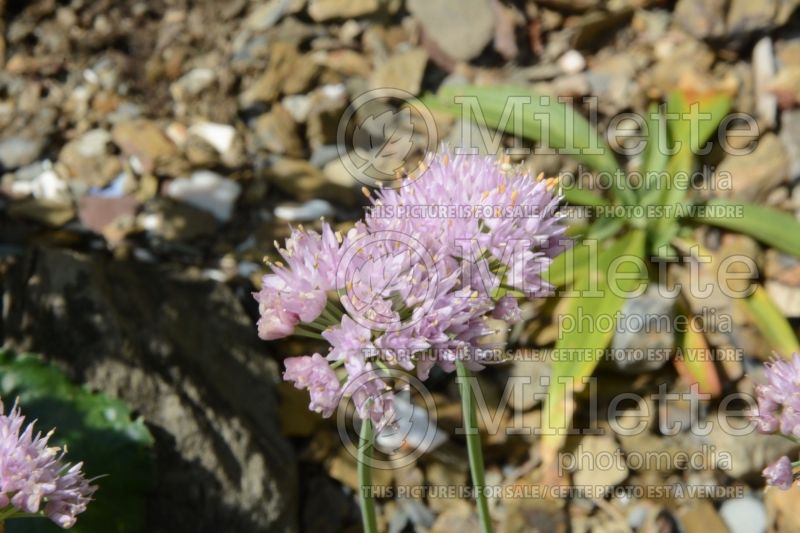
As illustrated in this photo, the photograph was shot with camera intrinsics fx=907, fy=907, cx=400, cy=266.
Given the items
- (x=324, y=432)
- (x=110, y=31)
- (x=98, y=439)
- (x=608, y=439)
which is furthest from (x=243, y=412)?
(x=110, y=31)

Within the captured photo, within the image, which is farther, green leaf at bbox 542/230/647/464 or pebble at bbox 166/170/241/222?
pebble at bbox 166/170/241/222

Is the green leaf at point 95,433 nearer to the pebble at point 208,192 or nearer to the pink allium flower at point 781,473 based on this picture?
the pebble at point 208,192

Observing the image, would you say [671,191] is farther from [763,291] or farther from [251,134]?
[251,134]

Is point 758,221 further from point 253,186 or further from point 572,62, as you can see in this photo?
point 253,186

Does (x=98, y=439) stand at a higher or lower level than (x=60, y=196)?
lower

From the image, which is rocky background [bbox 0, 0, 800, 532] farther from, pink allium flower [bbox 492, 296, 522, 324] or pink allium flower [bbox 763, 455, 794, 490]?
pink allium flower [bbox 763, 455, 794, 490]

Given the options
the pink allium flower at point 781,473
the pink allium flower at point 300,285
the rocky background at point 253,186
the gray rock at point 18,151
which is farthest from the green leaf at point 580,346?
the gray rock at point 18,151

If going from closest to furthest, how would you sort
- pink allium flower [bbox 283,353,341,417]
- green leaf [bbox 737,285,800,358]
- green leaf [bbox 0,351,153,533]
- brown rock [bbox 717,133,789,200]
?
1. pink allium flower [bbox 283,353,341,417]
2. green leaf [bbox 0,351,153,533]
3. green leaf [bbox 737,285,800,358]
4. brown rock [bbox 717,133,789,200]

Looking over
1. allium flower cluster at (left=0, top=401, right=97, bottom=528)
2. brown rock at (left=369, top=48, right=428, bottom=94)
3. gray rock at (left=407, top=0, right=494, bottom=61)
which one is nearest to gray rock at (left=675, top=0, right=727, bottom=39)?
gray rock at (left=407, top=0, right=494, bottom=61)
